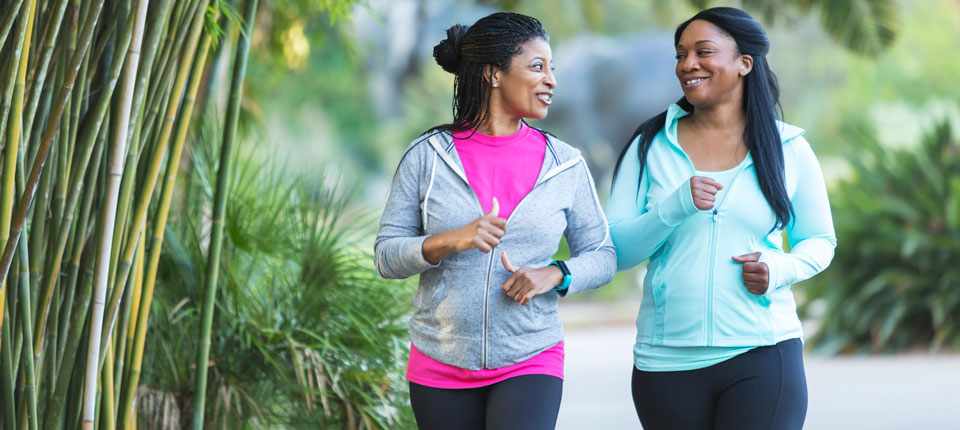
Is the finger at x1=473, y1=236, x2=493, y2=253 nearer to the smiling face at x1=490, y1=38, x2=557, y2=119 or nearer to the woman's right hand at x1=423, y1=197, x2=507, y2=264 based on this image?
the woman's right hand at x1=423, y1=197, x2=507, y2=264

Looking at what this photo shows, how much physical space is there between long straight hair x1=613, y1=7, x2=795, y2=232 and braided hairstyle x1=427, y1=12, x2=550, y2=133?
1.04 ft

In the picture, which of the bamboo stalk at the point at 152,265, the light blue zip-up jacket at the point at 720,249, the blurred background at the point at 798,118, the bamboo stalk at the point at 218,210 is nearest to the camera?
the light blue zip-up jacket at the point at 720,249

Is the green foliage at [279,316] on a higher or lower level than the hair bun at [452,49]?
lower

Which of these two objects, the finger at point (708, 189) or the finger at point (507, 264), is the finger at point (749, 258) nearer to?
the finger at point (708, 189)

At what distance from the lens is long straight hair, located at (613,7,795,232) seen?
6.19 feet

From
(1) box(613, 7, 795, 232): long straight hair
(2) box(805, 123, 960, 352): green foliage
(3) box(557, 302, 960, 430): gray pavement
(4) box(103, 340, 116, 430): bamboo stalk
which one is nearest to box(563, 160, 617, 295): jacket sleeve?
(1) box(613, 7, 795, 232): long straight hair

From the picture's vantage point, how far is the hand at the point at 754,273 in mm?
1809

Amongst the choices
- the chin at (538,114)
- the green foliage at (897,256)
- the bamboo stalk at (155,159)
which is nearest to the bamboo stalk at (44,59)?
the bamboo stalk at (155,159)

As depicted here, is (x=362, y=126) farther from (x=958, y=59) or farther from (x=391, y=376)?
(x=391, y=376)

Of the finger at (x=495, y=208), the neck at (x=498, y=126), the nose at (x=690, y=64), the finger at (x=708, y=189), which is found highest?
the nose at (x=690, y=64)

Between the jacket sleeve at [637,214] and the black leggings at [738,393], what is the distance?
252 millimetres

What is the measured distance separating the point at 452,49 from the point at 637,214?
1.72 ft

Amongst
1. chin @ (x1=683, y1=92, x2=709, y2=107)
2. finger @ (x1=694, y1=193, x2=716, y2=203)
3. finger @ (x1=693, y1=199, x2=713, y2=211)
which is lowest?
finger @ (x1=693, y1=199, x2=713, y2=211)

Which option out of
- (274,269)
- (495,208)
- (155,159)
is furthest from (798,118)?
(495,208)
